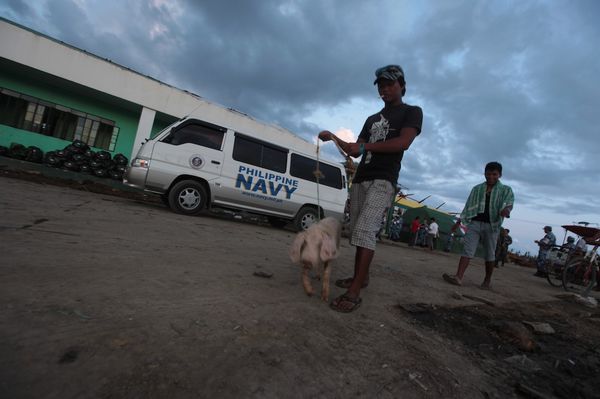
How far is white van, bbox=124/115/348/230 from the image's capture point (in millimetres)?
6469

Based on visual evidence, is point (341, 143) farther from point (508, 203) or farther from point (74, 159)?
point (74, 159)

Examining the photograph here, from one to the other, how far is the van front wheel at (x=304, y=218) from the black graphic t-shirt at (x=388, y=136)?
542 cm

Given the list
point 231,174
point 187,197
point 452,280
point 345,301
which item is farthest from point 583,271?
point 187,197

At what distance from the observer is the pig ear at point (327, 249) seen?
7.91ft

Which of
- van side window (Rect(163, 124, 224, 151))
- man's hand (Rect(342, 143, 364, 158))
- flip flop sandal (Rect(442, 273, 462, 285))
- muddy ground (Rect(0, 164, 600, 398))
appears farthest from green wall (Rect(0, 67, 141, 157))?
flip flop sandal (Rect(442, 273, 462, 285))

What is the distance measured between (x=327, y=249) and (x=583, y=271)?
723 cm

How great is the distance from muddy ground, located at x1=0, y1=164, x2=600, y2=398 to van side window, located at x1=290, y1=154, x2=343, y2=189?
533 cm

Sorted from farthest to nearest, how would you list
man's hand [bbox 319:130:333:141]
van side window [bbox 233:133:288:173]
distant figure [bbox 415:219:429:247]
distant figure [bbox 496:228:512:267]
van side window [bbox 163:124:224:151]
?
distant figure [bbox 415:219:429:247] → distant figure [bbox 496:228:512:267] → van side window [bbox 233:133:288:173] → van side window [bbox 163:124:224:151] → man's hand [bbox 319:130:333:141]

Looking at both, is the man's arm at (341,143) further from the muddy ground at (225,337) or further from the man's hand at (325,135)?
the muddy ground at (225,337)

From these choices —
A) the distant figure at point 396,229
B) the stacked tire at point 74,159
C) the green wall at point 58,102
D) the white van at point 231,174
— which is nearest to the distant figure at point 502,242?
the distant figure at point 396,229

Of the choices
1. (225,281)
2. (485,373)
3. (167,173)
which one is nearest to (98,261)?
(225,281)

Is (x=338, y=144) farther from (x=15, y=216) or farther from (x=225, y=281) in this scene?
(x=15, y=216)

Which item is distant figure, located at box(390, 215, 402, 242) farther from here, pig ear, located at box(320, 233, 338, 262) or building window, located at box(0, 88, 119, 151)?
pig ear, located at box(320, 233, 338, 262)

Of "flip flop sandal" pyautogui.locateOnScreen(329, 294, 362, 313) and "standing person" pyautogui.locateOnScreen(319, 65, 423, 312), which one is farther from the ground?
"standing person" pyautogui.locateOnScreen(319, 65, 423, 312)
